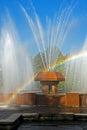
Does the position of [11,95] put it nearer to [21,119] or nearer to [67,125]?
[21,119]

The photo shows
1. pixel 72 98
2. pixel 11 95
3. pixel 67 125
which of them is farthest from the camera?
pixel 11 95

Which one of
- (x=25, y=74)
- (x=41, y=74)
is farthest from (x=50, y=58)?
(x=25, y=74)

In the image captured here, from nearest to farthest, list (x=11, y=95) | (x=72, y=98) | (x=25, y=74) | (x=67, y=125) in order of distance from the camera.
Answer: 1. (x=67, y=125)
2. (x=72, y=98)
3. (x=11, y=95)
4. (x=25, y=74)

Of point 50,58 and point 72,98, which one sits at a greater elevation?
point 50,58

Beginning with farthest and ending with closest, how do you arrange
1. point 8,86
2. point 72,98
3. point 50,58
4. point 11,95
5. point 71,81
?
point 71,81, point 8,86, point 50,58, point 11,95, point 72,98

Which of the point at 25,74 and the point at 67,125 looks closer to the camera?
the point at 67,125

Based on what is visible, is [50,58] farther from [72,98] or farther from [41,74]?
[72,98]

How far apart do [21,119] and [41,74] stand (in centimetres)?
1101

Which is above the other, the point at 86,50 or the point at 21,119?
the point at 86,50

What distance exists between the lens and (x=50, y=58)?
2647 centimetres

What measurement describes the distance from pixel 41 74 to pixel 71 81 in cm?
2667

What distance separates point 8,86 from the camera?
2867cm

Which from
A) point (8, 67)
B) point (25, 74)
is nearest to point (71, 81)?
point (25, 74)

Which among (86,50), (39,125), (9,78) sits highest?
(86,50)
